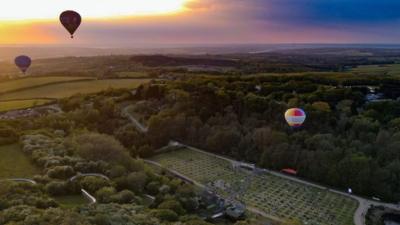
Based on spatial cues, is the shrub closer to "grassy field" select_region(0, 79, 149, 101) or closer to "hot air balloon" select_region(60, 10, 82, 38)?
"hot air balloon" select_region(60, 10, 82, 38)

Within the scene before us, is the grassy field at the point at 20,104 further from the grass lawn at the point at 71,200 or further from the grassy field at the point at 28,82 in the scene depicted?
the grass lawn at the point at 71,200

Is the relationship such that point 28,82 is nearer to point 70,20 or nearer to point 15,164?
point 70,20

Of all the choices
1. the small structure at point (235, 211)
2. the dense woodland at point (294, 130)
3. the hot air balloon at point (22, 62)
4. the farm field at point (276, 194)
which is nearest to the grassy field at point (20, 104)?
the hot air balloon at point (22, 62)

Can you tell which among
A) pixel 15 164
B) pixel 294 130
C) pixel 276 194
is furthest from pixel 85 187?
pixel 294 130

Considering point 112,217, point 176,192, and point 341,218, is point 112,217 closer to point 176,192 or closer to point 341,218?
point 176,192

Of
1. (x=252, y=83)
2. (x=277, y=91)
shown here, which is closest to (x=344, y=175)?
(x=277, y=91)

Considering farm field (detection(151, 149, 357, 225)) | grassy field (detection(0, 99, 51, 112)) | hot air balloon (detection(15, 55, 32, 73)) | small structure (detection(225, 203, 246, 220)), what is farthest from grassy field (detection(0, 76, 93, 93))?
small structure (detection(225, 203, 246, 220))

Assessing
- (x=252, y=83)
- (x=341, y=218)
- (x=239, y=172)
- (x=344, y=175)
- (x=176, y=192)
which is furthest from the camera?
(x=252, y=83)
